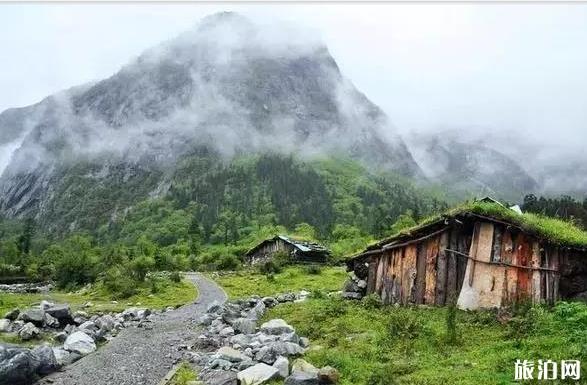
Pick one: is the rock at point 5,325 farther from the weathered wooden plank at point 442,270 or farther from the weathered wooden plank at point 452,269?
the weathered wooden plank at point 452,269

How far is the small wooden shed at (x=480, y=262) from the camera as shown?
2533 centimetres

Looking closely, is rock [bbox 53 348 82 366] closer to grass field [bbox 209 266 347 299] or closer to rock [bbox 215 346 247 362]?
rock [bbox 215 346 247 362]

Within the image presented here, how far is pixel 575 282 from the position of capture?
25.2 meters

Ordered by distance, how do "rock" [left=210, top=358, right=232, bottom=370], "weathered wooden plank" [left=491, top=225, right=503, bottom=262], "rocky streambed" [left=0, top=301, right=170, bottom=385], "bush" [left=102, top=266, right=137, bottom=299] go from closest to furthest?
"rock" [left=210, top=358, right=232, bottom=370]
"rocky streambed" [left=0, top=301, right=170, bottom=385]
"weathered wooden plank" [left=491, top=225, right=503, bottom=262]
"bush" [left=102, top=266, right=137, bottom=299]

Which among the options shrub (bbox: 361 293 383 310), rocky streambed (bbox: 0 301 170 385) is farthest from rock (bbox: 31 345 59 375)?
shrub (bbox: 361 293 383 310)

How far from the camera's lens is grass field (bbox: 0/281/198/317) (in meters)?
45.7

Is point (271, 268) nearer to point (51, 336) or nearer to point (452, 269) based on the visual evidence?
point (51, 336)

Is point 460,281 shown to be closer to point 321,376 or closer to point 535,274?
point 535,274

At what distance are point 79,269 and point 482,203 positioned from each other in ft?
198

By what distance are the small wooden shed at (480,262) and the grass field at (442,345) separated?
6.27 feet

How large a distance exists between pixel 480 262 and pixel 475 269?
0.46 meters

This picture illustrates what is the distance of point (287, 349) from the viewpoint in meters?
21.7

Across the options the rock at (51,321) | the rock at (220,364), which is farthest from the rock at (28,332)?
the rock at (220,364)

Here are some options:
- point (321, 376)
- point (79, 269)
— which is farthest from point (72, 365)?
point (79, 269)
